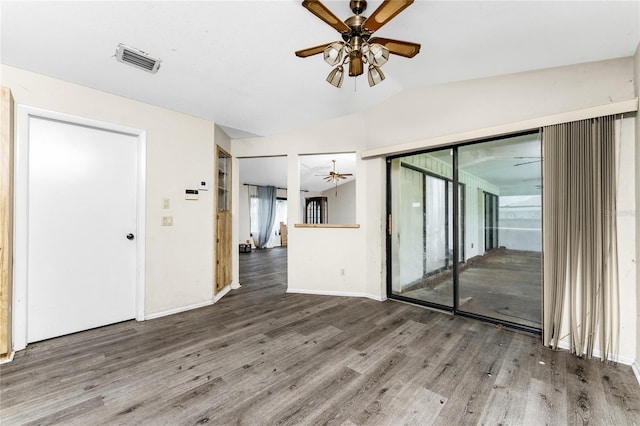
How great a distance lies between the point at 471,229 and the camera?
317cm

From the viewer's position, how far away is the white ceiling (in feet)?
5.76

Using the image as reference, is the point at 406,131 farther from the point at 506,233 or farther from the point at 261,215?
the point at 261,215

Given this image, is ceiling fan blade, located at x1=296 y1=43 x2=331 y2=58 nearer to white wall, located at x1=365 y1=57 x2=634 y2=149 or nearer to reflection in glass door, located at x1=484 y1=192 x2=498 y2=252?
white wall, located at x1=365 y1=57 x2=634 y2=149

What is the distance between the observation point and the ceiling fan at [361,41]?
1.52 meters

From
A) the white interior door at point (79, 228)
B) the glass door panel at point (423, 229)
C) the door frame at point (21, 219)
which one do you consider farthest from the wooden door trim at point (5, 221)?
the glass door panel at point (423, 229)

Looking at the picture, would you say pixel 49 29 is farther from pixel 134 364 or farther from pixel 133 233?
pixel 134 364

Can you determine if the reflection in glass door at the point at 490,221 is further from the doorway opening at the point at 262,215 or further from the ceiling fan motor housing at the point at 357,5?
the doorway opening at the point at 262,215

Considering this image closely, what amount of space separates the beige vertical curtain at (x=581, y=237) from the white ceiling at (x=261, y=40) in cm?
70

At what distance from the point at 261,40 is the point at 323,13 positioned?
792 millimetres

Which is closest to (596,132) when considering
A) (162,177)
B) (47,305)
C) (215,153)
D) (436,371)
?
(436,371)

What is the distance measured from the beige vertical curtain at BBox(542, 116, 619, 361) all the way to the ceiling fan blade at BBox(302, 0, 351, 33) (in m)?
2.06

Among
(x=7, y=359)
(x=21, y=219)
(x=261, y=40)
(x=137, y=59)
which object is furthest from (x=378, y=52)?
(x=7, y=359)

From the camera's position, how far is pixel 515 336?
8.27 feet

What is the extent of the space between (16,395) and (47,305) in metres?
1.01
